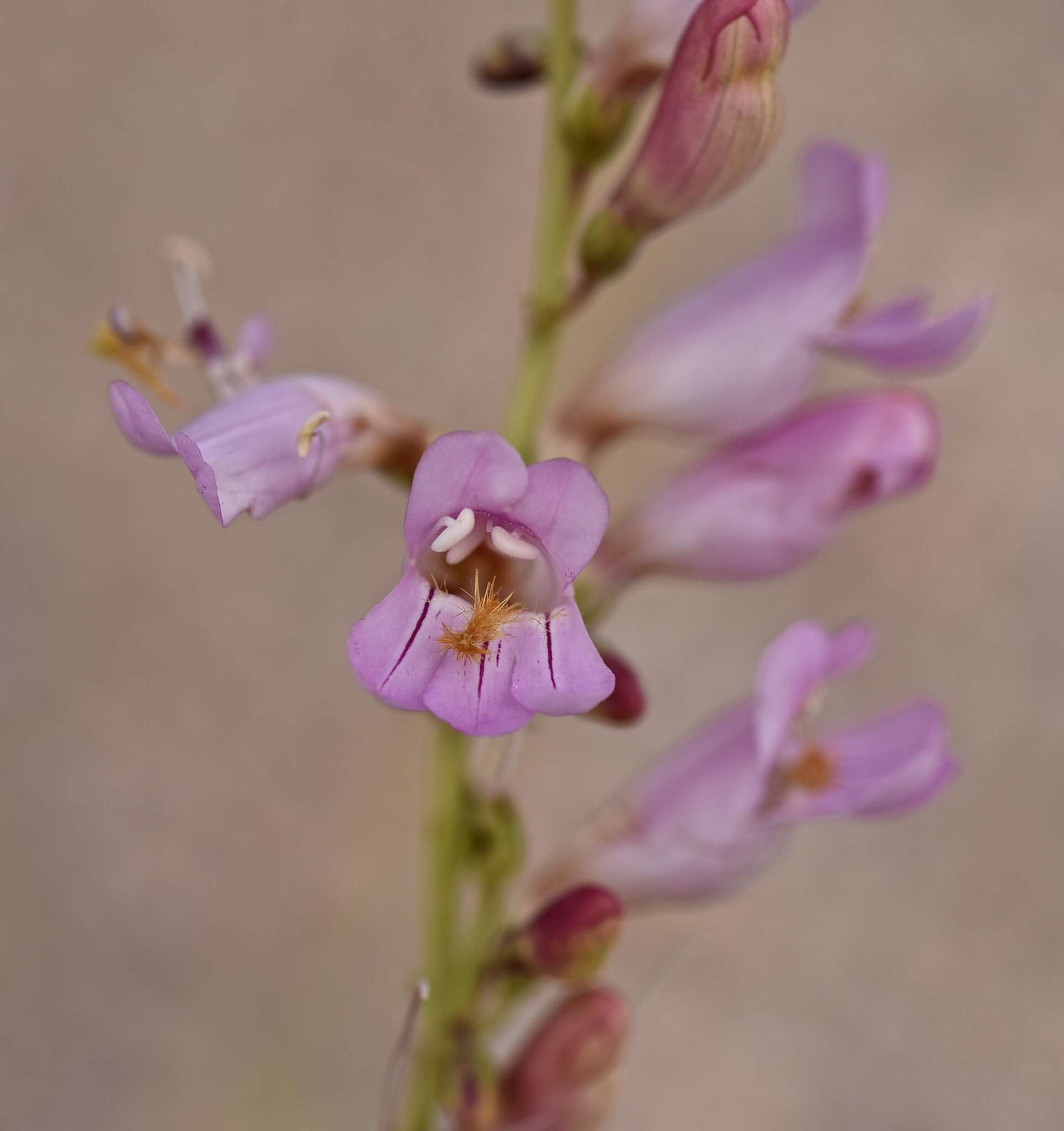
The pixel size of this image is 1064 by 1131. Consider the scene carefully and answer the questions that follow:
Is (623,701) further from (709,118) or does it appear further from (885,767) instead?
(709,118)

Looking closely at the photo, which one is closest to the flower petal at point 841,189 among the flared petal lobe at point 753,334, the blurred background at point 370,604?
the flared petal lobe at point 753,334

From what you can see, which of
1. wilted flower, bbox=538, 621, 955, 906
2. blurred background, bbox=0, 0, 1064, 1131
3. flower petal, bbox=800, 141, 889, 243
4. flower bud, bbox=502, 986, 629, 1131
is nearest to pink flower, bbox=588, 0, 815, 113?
flower petal, bbox=800, 141, 889, 243

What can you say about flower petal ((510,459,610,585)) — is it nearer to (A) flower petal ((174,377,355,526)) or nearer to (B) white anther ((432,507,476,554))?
(B) white anther ((432,507,476,554))

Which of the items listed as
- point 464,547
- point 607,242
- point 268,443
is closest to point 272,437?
point 268,443

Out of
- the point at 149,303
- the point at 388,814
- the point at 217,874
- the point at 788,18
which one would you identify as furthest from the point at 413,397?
the point at 788,18

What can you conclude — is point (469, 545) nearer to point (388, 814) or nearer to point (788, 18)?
point (788, 18)

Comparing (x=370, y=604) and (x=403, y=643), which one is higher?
(x=403, y=643)
